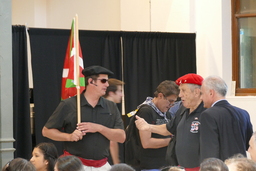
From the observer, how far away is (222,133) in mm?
3760

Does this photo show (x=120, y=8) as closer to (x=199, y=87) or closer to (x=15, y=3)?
(x=15, y=3)

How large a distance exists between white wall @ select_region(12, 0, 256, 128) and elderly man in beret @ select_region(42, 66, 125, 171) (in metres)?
2.23

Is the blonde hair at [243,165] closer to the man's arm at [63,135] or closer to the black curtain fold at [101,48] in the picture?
the man's arm at [63,135]

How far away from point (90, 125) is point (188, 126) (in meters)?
0.83

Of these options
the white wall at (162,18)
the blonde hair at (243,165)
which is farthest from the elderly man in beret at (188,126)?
the white wall at (162,18)

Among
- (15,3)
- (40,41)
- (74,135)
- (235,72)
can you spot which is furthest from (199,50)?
(15,3)

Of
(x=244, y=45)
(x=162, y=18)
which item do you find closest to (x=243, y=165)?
(x=244, y=45)

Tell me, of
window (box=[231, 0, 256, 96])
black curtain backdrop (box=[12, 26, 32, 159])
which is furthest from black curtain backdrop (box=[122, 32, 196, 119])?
black curtain backdrop (box=[12, 26, 32, 159])

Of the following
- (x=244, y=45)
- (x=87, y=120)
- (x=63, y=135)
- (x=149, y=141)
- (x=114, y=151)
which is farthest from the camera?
(x=244, y=45)

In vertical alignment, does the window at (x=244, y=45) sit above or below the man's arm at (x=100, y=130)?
above

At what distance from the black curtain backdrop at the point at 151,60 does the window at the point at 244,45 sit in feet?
3.20

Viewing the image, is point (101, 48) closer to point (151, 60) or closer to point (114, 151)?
point (151, 60)

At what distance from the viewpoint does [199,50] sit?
673 centimetres

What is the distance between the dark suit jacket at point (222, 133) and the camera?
3.71m
